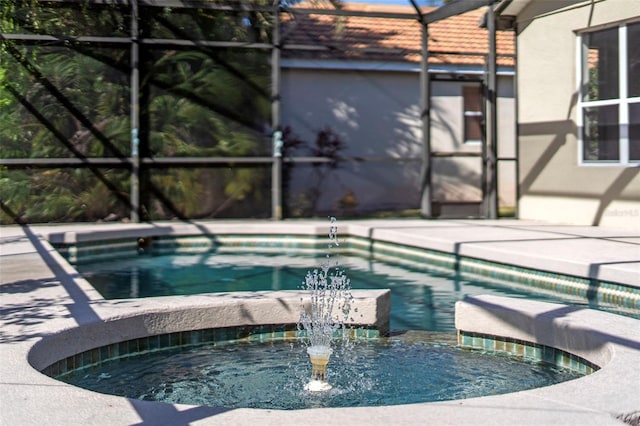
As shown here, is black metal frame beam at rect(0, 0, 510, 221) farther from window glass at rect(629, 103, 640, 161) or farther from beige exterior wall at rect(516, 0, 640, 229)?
window glass at rect(629, 103, 640, 161)

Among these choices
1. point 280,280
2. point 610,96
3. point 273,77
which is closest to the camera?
point 280,280

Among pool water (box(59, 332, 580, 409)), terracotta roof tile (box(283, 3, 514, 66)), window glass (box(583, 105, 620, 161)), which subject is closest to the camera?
pool water (box(59, 332, 580, 409))

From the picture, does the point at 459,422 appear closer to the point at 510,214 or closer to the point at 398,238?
the point at 398,238

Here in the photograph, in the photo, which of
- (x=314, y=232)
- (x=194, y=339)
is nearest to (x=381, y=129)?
(x=314, y=232)

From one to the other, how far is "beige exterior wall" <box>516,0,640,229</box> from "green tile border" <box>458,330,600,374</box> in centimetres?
609

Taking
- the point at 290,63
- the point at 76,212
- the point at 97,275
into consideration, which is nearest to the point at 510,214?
the point at 290,63

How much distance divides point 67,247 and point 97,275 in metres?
1.84

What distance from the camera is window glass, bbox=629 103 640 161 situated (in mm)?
10727

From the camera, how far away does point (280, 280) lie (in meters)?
8.55

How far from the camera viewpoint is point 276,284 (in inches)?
327

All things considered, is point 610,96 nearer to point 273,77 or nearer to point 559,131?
point 559,131

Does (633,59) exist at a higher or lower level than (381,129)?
higher

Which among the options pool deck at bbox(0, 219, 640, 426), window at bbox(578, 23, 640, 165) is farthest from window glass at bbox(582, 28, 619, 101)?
pool deck at bbox(0, 219, 640, 426)

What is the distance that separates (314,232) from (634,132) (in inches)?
174
